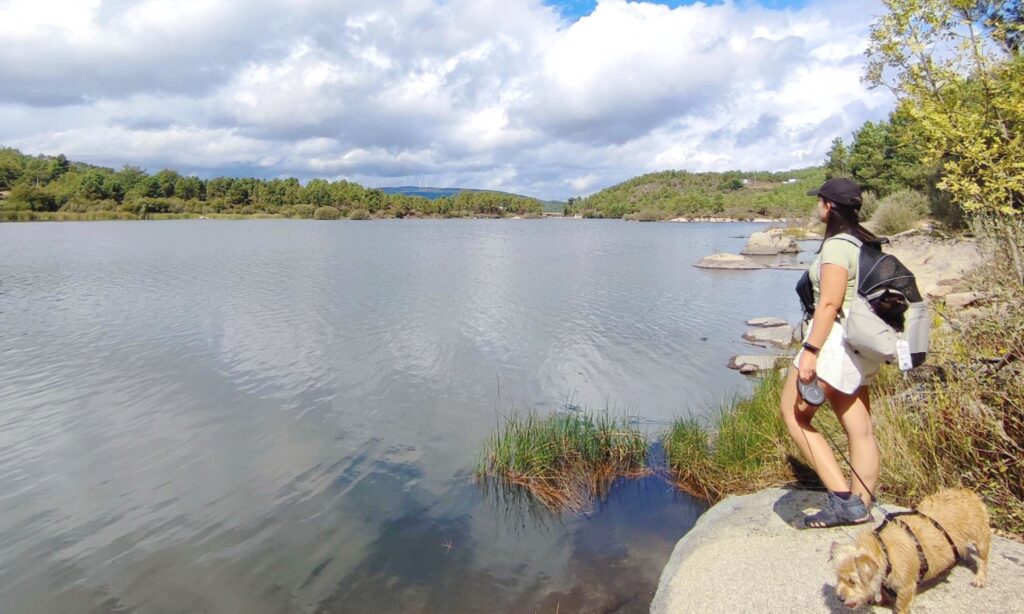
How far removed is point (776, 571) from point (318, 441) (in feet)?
24.0

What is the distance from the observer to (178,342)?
49.7ft

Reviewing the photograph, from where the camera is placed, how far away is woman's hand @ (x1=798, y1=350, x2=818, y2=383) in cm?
400

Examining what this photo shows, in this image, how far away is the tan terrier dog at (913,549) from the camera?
10.2ft

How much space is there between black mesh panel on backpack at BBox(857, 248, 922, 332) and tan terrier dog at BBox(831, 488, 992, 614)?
1.17 metres

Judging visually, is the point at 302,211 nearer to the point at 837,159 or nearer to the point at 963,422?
the point at 837,159

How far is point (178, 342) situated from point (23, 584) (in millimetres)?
A: 10190

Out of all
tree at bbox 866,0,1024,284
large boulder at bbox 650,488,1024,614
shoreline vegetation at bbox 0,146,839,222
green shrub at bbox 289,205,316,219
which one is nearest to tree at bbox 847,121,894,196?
tree at bbox 866,0,1024,284

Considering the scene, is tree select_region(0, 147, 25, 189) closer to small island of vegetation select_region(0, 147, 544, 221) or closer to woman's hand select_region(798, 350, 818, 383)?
small island of vegetation select_region(0, 147, 544, 221)

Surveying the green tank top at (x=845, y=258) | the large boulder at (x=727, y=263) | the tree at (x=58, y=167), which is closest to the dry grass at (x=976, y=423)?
the green tank top at (x=845, y=258)

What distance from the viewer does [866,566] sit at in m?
3.10

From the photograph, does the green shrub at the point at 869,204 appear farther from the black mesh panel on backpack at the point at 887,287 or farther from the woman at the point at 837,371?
the black mesh panel on backpack at the point at 887,287

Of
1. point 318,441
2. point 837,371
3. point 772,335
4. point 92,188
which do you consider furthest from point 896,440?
point 92,188

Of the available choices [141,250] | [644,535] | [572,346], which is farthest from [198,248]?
[644,535]

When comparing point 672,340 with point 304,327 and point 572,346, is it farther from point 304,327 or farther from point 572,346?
point 304,327
